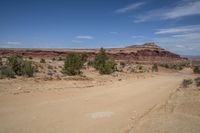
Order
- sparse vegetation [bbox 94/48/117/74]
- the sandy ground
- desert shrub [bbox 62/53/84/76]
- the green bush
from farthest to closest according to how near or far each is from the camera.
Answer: sparse vegetation [bbox 94/48/117/74] < desert shrub [bbox 62/53/84/76] < the green bush < the sandy ground

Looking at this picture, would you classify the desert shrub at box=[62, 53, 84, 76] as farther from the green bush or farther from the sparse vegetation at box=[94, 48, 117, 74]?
the green bush

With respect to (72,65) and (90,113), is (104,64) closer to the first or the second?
(72,65)

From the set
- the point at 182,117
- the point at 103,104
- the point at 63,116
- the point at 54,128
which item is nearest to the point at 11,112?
the point at 63,116

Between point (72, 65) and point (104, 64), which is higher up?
point (72, 65)

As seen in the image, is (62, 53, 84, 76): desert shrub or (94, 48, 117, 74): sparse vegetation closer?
(62, 53, 84, 76): desert shrub

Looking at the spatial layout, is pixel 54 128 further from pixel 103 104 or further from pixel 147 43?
pixel 147 43

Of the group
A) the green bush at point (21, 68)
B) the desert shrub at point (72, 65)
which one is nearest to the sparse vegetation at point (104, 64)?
the desert shrub at point (72, 65)

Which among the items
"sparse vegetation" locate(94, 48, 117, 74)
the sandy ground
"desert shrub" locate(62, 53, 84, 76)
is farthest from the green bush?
"sparse vegetation" locate(94, 48, 117, 74)

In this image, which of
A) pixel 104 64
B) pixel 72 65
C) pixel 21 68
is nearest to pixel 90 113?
pixel 21 68

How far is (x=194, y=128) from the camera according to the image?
827 cm

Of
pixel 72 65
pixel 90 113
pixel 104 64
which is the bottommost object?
pixel 90 113

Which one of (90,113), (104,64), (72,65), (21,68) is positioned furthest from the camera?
(104,64)

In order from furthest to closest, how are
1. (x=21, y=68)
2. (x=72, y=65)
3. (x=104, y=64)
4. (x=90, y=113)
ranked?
(x=104, y=64)
(x=72, y=65)
(x=21, y=68)
(x=90, y=113)

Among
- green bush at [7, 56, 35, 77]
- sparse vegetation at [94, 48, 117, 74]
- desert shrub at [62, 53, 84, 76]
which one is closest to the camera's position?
green bush at [7, 56, 35, 77]
